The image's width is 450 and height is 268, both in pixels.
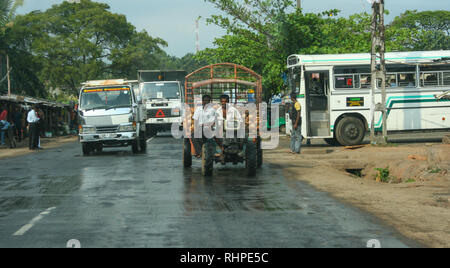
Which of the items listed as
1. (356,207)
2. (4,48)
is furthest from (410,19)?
(356,207)

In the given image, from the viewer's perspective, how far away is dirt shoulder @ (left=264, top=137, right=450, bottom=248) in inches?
346

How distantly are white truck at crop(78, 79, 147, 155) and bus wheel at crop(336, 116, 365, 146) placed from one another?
7.60 m

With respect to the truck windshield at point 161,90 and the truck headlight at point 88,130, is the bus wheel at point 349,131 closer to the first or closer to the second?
the truck headlight at point 88,130

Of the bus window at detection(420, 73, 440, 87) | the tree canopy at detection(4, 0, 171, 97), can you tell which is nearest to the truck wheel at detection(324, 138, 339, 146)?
the bus window at detection(420, 73, 440, 87)

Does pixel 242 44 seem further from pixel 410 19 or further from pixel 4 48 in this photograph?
pixel 410 19

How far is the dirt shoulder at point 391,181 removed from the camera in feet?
28.8

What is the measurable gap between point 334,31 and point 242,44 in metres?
5.14

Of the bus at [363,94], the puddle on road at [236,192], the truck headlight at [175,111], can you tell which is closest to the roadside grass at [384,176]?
the puddle on road at [236,192]

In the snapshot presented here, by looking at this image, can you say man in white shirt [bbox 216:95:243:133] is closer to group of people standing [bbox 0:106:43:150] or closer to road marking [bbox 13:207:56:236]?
road marking [bbox 13:207:56:236]

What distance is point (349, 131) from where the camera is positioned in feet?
77.0

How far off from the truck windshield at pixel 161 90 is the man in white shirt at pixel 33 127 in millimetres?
7661

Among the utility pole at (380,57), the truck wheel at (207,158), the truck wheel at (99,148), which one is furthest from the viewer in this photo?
the truck wheel at (99,148)

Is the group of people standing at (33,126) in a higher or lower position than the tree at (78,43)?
lower
